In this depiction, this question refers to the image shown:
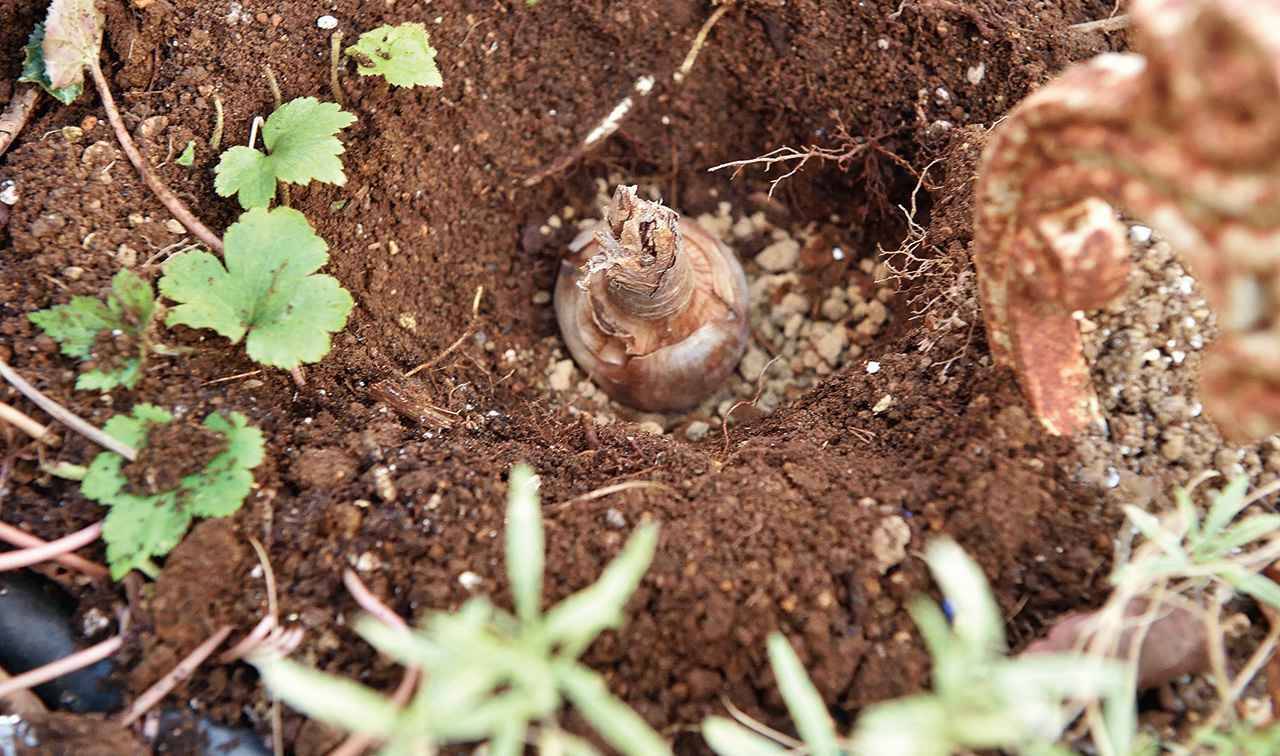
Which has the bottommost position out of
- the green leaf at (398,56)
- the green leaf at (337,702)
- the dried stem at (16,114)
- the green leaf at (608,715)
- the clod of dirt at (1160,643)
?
the clod of dirt at (1160,643)

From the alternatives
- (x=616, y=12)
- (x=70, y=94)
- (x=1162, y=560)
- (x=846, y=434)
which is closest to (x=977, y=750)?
(x=1162, y=560)

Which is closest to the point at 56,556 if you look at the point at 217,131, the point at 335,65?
the point at 217,131

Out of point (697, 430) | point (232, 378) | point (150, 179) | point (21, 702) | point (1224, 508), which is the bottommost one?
point (697, 430)

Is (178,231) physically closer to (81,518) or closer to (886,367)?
→ (81,518)

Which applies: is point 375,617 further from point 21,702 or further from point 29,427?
point 29,427

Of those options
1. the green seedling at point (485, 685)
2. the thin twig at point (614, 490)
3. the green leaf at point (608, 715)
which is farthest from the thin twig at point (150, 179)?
the green leaf at point (608, 715)

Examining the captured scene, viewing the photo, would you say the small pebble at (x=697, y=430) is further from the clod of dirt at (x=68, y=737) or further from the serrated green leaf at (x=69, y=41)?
the serrated green leaf at (x=69, y=41)

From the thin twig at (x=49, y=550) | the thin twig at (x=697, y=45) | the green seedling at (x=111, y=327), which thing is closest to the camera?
the thin twig at (x=49, y=550)
